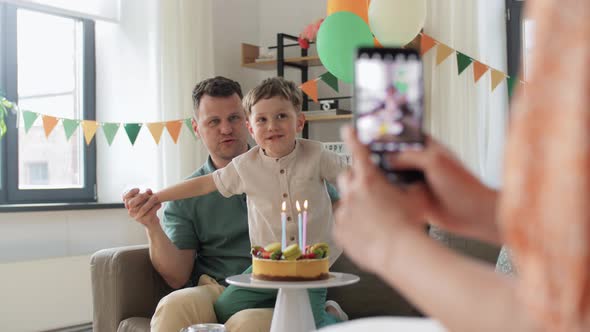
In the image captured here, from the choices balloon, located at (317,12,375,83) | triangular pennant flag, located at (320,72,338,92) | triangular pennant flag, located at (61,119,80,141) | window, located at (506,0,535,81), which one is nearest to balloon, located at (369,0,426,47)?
balloon, located at (317,12,375,83)

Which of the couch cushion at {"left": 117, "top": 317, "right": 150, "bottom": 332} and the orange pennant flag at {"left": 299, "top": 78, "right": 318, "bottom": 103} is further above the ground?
the orange pennant flag at {"left": 299, "top": 78, "right": 318, "bottom": 103}

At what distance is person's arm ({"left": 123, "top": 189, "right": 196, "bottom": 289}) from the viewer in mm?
2389

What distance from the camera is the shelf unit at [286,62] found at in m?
4.92

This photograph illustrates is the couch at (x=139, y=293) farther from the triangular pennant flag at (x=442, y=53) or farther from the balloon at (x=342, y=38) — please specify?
the triangular pennant flag at (x=442, y=53)

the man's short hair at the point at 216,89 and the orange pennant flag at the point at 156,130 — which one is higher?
the man's short hair at the point at 216,89

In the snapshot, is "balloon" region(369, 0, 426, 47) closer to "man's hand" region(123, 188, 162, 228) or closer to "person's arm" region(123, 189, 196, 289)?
"person's arm" region(123, 189, 196, 289)

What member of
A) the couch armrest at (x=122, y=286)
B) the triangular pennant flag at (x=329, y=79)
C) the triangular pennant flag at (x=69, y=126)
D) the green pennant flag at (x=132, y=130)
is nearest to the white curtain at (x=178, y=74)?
the green pennant flag at (x=132, y=130)

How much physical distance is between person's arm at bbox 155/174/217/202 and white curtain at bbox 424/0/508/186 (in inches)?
90.2

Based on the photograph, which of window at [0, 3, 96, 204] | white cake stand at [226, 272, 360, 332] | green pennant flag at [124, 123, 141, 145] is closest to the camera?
white cake stand at [226, 272, 360, 332]

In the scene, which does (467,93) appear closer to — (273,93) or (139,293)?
(273,93)

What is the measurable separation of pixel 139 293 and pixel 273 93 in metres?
0.88

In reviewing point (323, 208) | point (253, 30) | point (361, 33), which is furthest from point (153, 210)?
point (253, 30)

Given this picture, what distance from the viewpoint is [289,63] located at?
5160 mm

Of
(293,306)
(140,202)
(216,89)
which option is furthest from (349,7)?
(293,306)
